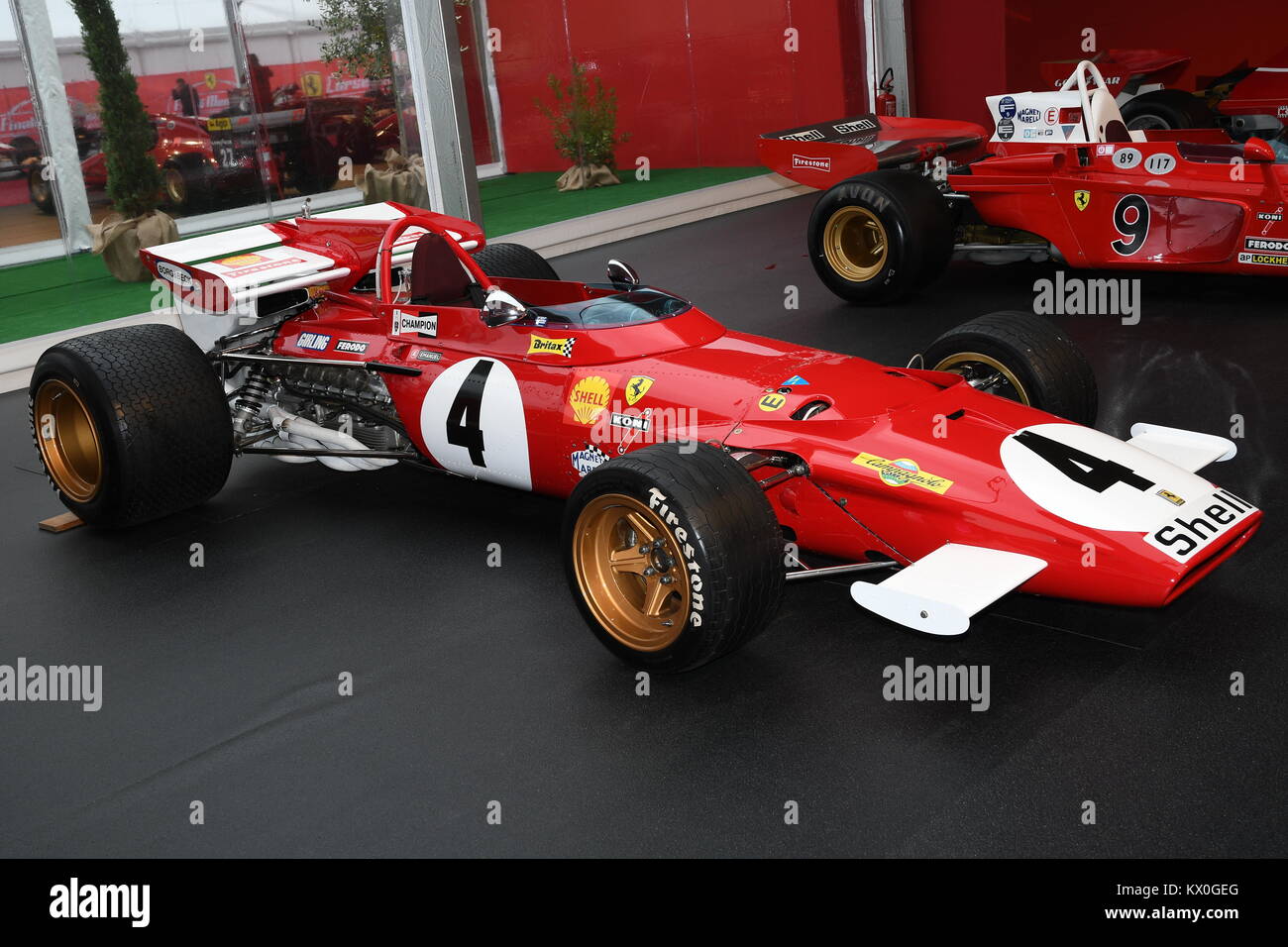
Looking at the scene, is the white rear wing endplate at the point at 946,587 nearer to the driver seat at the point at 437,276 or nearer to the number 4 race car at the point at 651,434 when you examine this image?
the number 4 race car at the point at 651,434

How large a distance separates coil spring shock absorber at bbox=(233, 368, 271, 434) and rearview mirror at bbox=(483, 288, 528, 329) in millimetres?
1581

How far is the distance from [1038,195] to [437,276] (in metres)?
4.39

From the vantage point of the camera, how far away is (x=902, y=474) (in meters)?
3.63

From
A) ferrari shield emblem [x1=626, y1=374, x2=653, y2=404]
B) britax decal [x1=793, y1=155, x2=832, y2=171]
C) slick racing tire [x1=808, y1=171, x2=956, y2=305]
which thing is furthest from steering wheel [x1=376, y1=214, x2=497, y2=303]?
britax decal [x1=793, y1=155, x2=832, y2=171]

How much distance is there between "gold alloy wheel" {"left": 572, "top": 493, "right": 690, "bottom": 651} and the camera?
3.53 m

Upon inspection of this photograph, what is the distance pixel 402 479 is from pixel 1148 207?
15.8ft

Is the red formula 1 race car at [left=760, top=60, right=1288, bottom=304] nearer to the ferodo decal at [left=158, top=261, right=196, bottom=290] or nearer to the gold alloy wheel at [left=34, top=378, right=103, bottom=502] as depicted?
the ferodo decal at [left=158, top=261, right=196, bottom=290]

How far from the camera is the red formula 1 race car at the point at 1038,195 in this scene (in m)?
7.00

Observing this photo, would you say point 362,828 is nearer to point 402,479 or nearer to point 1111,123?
point 402,479

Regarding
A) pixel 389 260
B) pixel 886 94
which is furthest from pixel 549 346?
pixel 886 94

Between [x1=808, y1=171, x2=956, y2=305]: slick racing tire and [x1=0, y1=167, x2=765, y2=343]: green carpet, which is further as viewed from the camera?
[x1=0, y1=167, x2=765, y2=343]: green carpet

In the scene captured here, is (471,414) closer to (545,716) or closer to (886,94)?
(545,716)

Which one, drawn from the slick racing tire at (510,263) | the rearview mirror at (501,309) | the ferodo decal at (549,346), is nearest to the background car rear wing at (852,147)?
the slick racing tire at (510,263)
